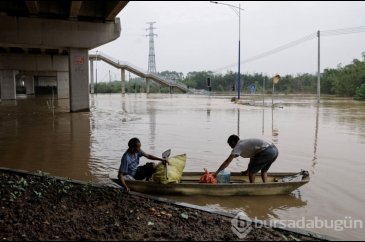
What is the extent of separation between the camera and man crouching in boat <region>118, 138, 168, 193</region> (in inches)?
270

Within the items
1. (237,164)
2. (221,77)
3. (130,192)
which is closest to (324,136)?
(237,164)

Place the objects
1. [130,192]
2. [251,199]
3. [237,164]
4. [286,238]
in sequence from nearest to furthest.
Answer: [286,238], [130,192], [251,199], [237,164]

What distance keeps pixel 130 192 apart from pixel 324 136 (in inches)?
423

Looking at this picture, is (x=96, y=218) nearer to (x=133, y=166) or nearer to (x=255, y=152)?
(x=133, y=166)

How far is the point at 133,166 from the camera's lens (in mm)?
7172

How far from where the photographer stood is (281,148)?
40.6ft

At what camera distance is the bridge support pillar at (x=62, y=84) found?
1906 inches

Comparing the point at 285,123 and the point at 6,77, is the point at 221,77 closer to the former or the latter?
the point at 6,77

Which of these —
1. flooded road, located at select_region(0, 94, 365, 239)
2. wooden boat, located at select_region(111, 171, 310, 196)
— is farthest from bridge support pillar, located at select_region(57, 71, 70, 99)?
wooden boat, located at select_region(111, 171, 310, 196)

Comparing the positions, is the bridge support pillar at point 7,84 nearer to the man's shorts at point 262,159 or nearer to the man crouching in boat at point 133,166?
the man crouching in boat at point 133,166

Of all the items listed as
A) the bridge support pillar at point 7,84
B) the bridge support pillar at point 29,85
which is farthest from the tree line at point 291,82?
the bridge support pillar at point 7,84

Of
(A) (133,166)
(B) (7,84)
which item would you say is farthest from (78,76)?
(B) (7,84)

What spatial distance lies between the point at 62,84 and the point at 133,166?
45189 mm

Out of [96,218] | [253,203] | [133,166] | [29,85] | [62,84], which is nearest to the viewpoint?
[96,218]
